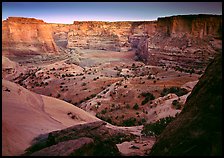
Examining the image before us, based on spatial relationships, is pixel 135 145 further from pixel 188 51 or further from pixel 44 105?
pixel 188 51

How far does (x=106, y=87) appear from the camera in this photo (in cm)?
2536

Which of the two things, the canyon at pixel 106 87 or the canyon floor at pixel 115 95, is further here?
the canyon floor at pixel 115 95

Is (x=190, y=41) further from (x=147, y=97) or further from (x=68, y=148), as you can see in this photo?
(x=68, y=148)

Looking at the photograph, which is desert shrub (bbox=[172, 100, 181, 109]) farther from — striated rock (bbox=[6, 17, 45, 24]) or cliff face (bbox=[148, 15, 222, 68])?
striated rock (bbox=[6, 17, 45, 24])

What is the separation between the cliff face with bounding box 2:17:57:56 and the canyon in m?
0.15

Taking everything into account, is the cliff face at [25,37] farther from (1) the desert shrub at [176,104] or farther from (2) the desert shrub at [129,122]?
(1) the desert shrub at [176,104]

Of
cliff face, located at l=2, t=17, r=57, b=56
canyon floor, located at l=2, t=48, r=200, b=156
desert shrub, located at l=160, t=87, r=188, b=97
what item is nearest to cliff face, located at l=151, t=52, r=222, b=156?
canyon floor, located at l=2, t=48, r=200, b=156

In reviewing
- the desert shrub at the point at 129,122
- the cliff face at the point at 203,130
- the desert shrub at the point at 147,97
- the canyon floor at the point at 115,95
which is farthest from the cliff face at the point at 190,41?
the cliff face at the point at 203,130

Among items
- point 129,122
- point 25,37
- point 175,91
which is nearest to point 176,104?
point 129,122

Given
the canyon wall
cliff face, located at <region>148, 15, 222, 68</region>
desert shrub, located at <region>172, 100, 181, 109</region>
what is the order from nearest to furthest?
desert shrub, located at <region>172, 100, 181, 109</region> < cliff face, located at <region>148, 15, 222, 68</region> < the canyon wall

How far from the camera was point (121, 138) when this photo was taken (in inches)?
340

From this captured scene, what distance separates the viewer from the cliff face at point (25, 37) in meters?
45.4

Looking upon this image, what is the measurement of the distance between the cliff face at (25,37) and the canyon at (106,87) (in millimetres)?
153

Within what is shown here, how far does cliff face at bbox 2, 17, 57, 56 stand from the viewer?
45406 mm
